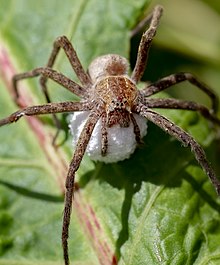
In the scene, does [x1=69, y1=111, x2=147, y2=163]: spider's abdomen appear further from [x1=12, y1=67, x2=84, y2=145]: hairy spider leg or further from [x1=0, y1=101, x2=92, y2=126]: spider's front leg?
[x1=12, y1=67, x2=84, y2=145]: hairy spider leg

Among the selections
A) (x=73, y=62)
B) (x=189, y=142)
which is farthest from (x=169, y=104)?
(x=73, y=62)

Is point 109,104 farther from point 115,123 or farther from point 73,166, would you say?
point 73,166

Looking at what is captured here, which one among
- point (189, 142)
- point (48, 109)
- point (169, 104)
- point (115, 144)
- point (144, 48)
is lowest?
A: point (189, 142)

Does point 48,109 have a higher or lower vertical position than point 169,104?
higher

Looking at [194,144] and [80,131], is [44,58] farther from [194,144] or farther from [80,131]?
[194,144]

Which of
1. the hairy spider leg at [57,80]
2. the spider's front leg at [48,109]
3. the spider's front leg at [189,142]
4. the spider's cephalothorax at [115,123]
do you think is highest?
the hairy spider leg at [57,80]

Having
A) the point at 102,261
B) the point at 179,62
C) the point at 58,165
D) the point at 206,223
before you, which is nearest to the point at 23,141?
the point at 58,165

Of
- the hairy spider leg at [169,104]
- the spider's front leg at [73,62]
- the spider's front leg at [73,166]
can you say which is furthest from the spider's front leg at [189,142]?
the spider's front leg at [73,62]

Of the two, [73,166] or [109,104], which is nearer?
[73,166]

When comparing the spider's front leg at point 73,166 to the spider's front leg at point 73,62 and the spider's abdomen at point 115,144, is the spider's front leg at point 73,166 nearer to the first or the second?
the spider's abdomen at point 115,144
